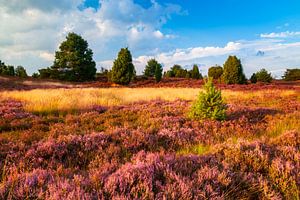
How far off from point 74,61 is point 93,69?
477 centimetres

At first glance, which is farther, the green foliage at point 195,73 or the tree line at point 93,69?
the green foliage at point 195,73

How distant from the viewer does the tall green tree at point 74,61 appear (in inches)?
2173

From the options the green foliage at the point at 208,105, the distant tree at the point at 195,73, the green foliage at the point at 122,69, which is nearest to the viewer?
the green foliage at the point at 208,105

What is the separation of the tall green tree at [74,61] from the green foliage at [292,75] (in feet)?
193

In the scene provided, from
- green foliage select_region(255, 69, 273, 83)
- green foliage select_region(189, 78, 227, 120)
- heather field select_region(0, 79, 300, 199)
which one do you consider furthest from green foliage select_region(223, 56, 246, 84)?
green foliage select_region(189, 78, 227, 120)

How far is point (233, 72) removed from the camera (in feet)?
144

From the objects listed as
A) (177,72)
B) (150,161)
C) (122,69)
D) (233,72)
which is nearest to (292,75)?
(177,72)

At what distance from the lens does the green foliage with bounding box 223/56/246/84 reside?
43094mm

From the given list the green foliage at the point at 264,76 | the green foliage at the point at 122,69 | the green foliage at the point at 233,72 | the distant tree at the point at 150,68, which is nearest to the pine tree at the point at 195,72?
the distant tree at the point at 150,68

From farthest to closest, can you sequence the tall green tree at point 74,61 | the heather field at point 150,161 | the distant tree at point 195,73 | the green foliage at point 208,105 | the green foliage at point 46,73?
the distant tree at point 195,73, the green foliage at point 46,73, the tall green tree at point 74,61, the green foliage at point 208,105, the heather field at point 150,161

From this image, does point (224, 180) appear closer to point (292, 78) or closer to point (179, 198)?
point (179, 198)

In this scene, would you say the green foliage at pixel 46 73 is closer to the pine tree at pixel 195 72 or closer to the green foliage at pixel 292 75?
the pine tree at pixel 195 72

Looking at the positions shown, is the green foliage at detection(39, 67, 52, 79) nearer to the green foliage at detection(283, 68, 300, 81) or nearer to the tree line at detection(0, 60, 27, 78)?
the tree line at detection(0, 60, 27, 78)

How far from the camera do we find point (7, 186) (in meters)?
3.04
